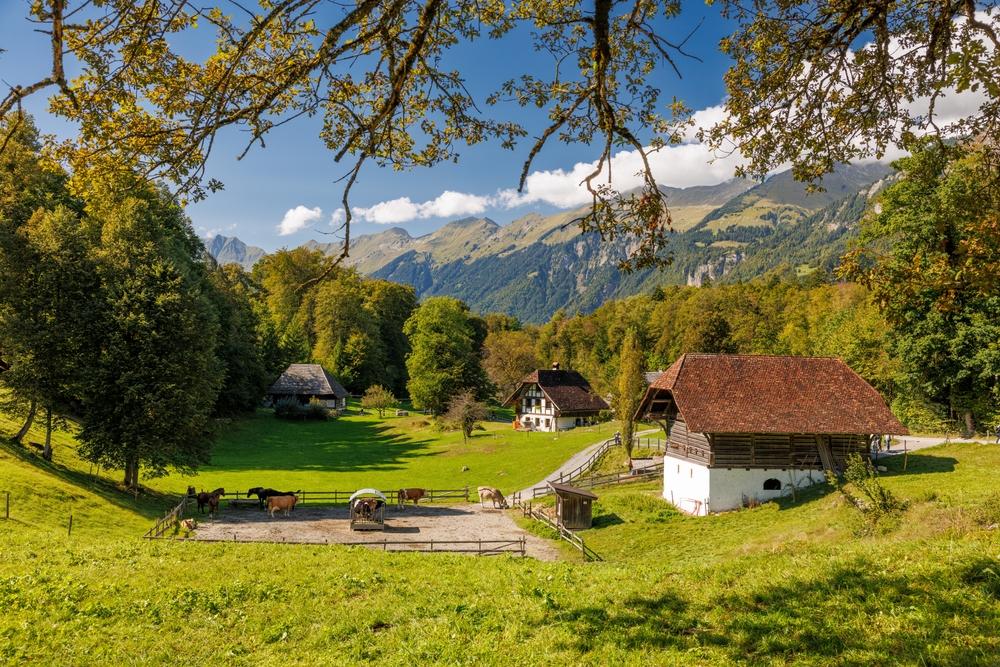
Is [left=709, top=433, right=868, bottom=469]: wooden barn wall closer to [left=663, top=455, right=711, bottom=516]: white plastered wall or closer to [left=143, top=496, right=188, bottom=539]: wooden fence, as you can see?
[left=663, top=455, right=711, bottom=516]: white plastered wall

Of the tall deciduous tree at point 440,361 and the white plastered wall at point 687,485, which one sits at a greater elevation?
the tall deciduous tree at point 440,361

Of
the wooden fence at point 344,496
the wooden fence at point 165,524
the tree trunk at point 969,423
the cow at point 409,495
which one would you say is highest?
the tree trunk at point 969,423

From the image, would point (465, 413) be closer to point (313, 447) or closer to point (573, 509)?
point (313, 447)

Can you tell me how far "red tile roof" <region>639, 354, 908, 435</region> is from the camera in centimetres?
3094

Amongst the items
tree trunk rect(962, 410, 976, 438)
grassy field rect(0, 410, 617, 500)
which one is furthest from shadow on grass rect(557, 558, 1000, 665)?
tree trunk rect(962, 410, 976, 438)

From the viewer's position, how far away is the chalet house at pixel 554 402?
70688 mm

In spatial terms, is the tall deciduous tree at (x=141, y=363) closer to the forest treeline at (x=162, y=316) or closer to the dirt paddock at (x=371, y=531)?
the forest treeline at (x=162, y=316)

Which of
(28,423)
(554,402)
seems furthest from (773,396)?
(28,423)

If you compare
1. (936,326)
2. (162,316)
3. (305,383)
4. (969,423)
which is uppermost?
(936,326)

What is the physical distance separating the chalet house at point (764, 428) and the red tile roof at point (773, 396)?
0.05 metres

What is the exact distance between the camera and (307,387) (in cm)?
8238

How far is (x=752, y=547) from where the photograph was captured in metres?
20.4

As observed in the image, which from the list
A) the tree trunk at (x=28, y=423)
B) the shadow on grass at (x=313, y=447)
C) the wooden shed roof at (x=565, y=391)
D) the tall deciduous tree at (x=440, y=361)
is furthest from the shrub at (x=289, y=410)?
the tree trunk at (x=28, y=423)

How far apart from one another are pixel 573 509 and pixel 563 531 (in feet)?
8.24
